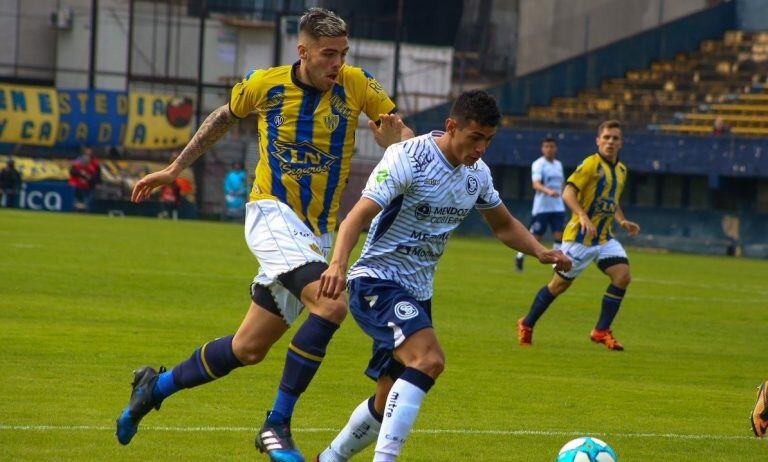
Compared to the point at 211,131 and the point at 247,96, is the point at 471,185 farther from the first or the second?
the point at 211,131

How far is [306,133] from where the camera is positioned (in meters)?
7.24

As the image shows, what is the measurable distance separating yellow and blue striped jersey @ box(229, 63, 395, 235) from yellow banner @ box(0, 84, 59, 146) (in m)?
32.9

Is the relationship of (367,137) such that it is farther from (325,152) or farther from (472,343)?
(325,152)

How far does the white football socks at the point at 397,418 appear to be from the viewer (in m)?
5.83

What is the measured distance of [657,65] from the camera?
41.2m

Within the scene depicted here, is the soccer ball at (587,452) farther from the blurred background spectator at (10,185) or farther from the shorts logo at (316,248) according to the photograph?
the blurred background spectator at (10,185)

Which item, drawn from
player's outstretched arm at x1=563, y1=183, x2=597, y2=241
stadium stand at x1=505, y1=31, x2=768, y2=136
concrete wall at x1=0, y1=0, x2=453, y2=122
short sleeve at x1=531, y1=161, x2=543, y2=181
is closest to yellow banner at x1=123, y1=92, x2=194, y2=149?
concrete wall at x1=0, y1=0, x2=453, y2=122

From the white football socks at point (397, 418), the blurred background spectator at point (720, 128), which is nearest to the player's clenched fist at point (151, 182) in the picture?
the white football socks at point (397, 418)

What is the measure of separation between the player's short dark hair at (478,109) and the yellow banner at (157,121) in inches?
1364

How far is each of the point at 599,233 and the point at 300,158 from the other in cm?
693

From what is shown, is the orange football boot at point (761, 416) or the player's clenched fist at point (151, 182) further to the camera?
the orange football boot at point (761, 416)

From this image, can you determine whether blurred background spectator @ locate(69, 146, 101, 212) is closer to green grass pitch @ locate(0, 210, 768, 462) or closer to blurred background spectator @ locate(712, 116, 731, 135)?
green grass pitch @ locate(0, 210, 768, 462)

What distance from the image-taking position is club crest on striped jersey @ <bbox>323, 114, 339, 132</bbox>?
7.29 meters

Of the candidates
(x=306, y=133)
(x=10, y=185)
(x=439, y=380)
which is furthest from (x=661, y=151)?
(x=306, y=133)
